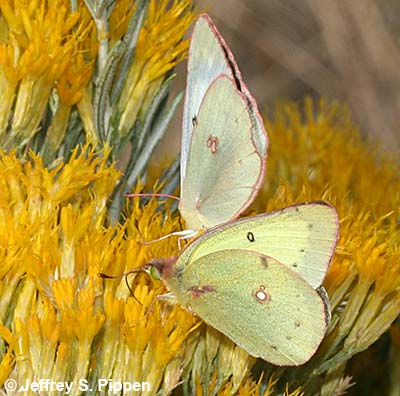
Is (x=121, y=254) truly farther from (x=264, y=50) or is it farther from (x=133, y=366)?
(x=264, y=50)

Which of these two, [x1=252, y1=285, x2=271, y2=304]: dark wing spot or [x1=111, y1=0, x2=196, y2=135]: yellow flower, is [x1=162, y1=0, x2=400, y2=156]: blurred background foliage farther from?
[x1=252, y1=285, x2=271, y2=304]: dark wing spot

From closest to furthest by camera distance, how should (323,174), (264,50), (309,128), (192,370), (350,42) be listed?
1. (192,370)
2. (323,174)
3. (309,128)
4. (350,42)
5. (264,50)

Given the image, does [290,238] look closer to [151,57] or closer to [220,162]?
[220,162]

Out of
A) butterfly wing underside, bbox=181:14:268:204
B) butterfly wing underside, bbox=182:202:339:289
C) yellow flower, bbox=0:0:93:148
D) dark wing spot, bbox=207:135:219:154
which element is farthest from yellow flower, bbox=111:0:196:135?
butterfly wing underside, bbox=182:202:339:289

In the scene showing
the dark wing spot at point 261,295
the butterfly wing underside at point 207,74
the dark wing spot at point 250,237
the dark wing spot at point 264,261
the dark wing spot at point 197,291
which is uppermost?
the butterfly wing underside at point 207,74

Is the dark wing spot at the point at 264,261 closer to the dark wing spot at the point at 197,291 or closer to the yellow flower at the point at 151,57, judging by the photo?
the dark wing spot at the point at 197,291

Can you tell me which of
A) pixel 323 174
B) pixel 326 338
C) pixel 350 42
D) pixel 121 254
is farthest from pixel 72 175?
pixel 350 42

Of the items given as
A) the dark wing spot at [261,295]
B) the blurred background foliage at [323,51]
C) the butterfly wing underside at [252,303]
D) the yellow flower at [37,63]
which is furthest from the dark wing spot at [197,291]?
the blurred background foliage at [323,51]

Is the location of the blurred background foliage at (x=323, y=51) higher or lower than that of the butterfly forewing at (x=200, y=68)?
lower

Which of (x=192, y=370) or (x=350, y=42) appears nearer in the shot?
(x=192, y=370)
